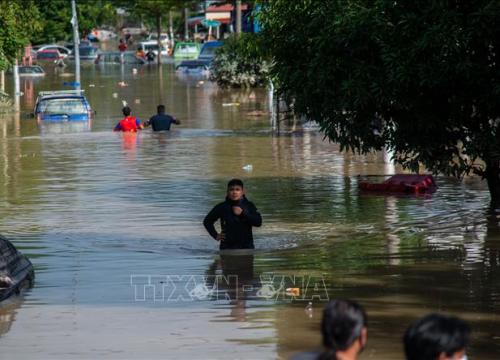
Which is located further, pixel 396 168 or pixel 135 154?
pixel 135 154

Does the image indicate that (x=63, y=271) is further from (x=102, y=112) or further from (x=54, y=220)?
(x=102, y=112)

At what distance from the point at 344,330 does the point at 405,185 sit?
50.8 feet

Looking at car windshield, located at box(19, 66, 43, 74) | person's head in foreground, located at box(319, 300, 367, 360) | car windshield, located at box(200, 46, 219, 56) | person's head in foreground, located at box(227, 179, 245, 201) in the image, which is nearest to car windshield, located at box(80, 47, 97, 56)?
car windshield, located at box(200, 46, 219, 56)

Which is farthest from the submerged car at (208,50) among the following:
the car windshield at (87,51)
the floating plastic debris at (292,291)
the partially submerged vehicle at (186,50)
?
the floating plastic debris at (292,291)

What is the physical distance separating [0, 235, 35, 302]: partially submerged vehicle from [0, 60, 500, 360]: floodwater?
14 centimetres

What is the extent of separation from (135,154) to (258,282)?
49.7 ft

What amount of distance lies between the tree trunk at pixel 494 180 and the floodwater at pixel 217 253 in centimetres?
22

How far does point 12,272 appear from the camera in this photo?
43.1 feet

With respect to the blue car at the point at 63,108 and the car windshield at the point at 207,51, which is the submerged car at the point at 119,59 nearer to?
the car windshield at the point at 207,51

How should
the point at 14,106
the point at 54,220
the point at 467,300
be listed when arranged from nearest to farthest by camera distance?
the point at 467,300, the point at 54,220, the point at 14,106

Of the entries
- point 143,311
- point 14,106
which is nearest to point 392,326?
point 143,311

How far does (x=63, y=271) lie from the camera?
48.7 feet

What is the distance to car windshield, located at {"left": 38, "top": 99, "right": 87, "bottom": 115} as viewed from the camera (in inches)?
1554

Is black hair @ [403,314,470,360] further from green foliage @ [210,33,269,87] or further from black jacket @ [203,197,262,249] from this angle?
green foliage @ [210,33,269,87]
